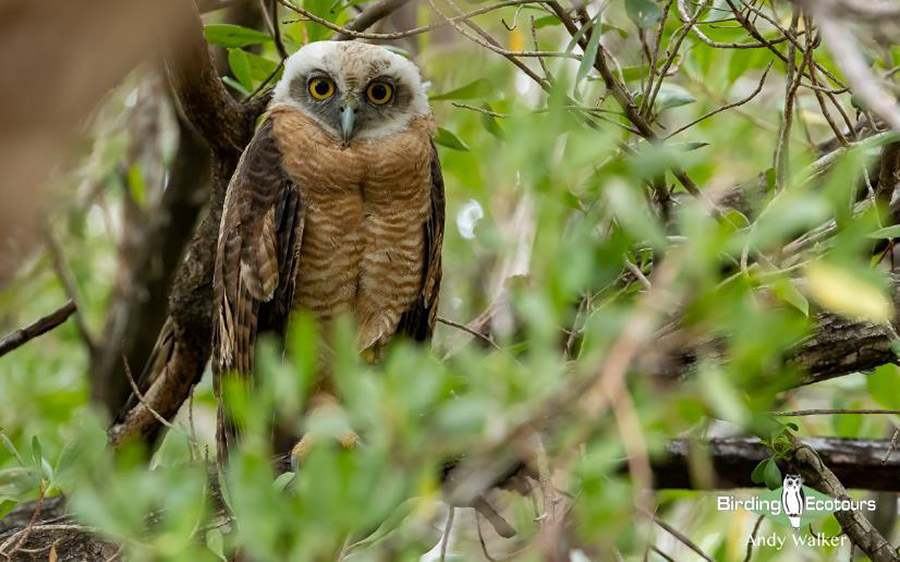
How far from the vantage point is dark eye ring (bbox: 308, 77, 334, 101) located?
4141 millimetres

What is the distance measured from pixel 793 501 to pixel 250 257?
6.49 ft

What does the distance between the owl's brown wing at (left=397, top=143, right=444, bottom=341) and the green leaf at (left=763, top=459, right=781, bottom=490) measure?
1.57m

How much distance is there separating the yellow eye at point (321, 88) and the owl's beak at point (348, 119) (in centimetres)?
11

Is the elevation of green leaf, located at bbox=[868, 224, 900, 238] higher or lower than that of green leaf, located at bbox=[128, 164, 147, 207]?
higher

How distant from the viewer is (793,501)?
8.80 feet

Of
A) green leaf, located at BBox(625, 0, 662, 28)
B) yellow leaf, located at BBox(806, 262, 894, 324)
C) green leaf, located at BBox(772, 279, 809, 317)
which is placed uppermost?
green leaf, located at BBox(625, 0, 662, 28)

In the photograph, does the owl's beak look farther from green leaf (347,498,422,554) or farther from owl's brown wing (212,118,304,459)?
green leaf (347,498,422,554)

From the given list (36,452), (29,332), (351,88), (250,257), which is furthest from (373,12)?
(36,452)

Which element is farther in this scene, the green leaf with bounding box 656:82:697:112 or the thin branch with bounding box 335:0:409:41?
the thin branch with bounding box 335:0:409:41

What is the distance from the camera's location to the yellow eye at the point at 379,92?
13.8 feet

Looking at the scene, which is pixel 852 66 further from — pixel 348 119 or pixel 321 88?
pixel 321 88

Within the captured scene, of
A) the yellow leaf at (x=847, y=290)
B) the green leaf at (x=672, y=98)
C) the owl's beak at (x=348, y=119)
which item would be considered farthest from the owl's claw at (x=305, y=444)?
the yellow leaf at (x=847, y=290)

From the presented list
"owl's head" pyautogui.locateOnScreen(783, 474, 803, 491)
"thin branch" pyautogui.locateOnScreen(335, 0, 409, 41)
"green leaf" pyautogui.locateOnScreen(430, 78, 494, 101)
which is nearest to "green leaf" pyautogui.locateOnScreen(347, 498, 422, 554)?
"owl's head" pyautogui.locateOnScreen(783, 474, 803, 491)

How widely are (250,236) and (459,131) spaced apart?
186 cm
